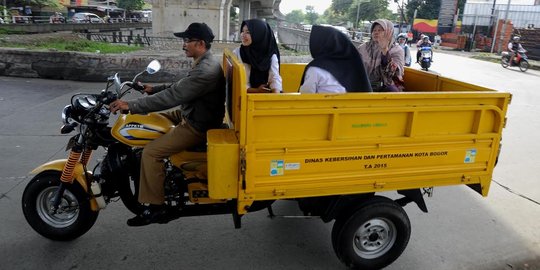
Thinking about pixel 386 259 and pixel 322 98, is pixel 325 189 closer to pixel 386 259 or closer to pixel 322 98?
pixel 322 98

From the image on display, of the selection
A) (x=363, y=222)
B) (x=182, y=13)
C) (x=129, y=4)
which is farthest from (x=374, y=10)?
(x=363, y=222)

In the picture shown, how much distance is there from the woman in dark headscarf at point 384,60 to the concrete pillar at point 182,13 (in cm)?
1398

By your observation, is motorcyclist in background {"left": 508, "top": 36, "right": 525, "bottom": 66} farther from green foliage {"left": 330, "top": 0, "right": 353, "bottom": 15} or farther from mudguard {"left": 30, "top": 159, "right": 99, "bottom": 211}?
green foliage {"left": 330, "top": 0, "right": 353, "bottom": 15}

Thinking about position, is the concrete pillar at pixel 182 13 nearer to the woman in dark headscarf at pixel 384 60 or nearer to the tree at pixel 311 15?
the woman in dark headscarf at pixel 384 60

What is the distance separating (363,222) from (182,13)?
Result: 1622cm

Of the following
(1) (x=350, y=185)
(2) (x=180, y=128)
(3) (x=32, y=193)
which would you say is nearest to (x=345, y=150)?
(1) (x=350, y=185)

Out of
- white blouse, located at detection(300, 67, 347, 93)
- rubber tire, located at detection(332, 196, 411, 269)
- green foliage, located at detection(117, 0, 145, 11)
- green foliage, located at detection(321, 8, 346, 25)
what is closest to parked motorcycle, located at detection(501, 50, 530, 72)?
rubber tire, located at detection(332, 196, 411, 269)

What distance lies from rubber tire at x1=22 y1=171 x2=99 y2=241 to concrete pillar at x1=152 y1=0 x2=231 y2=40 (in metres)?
15.1

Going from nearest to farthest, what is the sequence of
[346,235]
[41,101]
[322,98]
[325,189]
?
[322,98] < [325,189] < [346,235] < [41,101]

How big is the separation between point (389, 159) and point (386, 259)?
34.2 inches

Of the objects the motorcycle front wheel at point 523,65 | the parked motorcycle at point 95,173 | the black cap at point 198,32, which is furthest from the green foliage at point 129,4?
the black cap at point 198,32

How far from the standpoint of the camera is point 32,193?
10.5 ft

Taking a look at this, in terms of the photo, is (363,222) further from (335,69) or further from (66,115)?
(66,115)

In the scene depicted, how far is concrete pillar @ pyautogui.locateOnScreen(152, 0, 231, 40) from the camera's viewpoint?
57.1 ft
